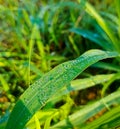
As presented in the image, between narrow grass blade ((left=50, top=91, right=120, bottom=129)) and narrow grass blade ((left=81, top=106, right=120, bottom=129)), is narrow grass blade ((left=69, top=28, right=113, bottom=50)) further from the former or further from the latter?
narrow grass blade ((left=81, top=106, right=120, bottom=129))

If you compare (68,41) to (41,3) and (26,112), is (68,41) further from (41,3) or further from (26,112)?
(26,112)

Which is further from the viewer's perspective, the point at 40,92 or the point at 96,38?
the point at 96,38

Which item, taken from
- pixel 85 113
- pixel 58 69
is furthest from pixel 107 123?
pixel 58 69

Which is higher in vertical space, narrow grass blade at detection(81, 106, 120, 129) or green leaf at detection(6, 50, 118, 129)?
green leaf at detection(6, 50, 118, 129)

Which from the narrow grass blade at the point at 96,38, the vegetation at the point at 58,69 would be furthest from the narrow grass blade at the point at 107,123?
the narrow grass blade at the point at 96,38

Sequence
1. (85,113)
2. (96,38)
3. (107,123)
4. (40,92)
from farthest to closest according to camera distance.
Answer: (96,38), (85,113), (107,123), (40,92)

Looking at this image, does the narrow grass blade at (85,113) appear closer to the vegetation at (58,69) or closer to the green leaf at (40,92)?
the vegetation at (58,69)

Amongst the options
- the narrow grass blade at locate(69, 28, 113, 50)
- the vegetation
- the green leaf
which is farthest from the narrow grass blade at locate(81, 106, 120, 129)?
the narrow grass blade at locate(69, 28, 113, 50)

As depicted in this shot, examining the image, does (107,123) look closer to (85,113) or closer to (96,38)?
(85,113)

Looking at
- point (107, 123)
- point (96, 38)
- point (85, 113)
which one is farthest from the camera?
point (96, 38)
